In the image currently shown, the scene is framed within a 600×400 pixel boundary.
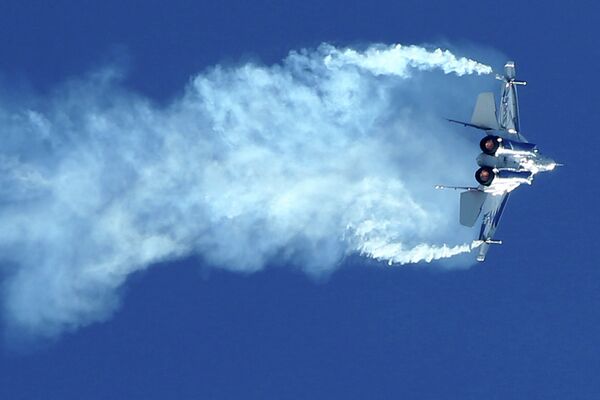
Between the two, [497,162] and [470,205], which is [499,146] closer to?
[497,162]

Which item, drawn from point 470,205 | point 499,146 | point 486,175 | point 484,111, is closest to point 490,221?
point 470,205

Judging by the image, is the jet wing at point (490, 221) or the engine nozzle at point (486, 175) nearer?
the engine nozzle at point (486, 175)

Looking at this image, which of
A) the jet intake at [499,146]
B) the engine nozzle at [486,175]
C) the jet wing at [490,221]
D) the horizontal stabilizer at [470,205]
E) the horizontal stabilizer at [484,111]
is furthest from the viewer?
the jet wing at [490,221]

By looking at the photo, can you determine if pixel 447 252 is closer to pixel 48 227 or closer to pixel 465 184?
pixel 465 184

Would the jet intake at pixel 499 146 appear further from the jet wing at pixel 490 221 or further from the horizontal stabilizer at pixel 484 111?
the jet wing at pixel 490 221

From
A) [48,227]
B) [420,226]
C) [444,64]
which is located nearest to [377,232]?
[420,226]

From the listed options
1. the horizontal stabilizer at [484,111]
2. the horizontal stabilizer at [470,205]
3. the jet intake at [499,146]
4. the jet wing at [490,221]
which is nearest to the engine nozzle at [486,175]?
A: the jet intake at [499,146]

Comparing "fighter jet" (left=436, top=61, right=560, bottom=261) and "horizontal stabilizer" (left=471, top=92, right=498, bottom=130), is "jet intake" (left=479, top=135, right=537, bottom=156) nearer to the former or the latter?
"fighter jet" (left=436, top=61, right=560, bottom=261)
